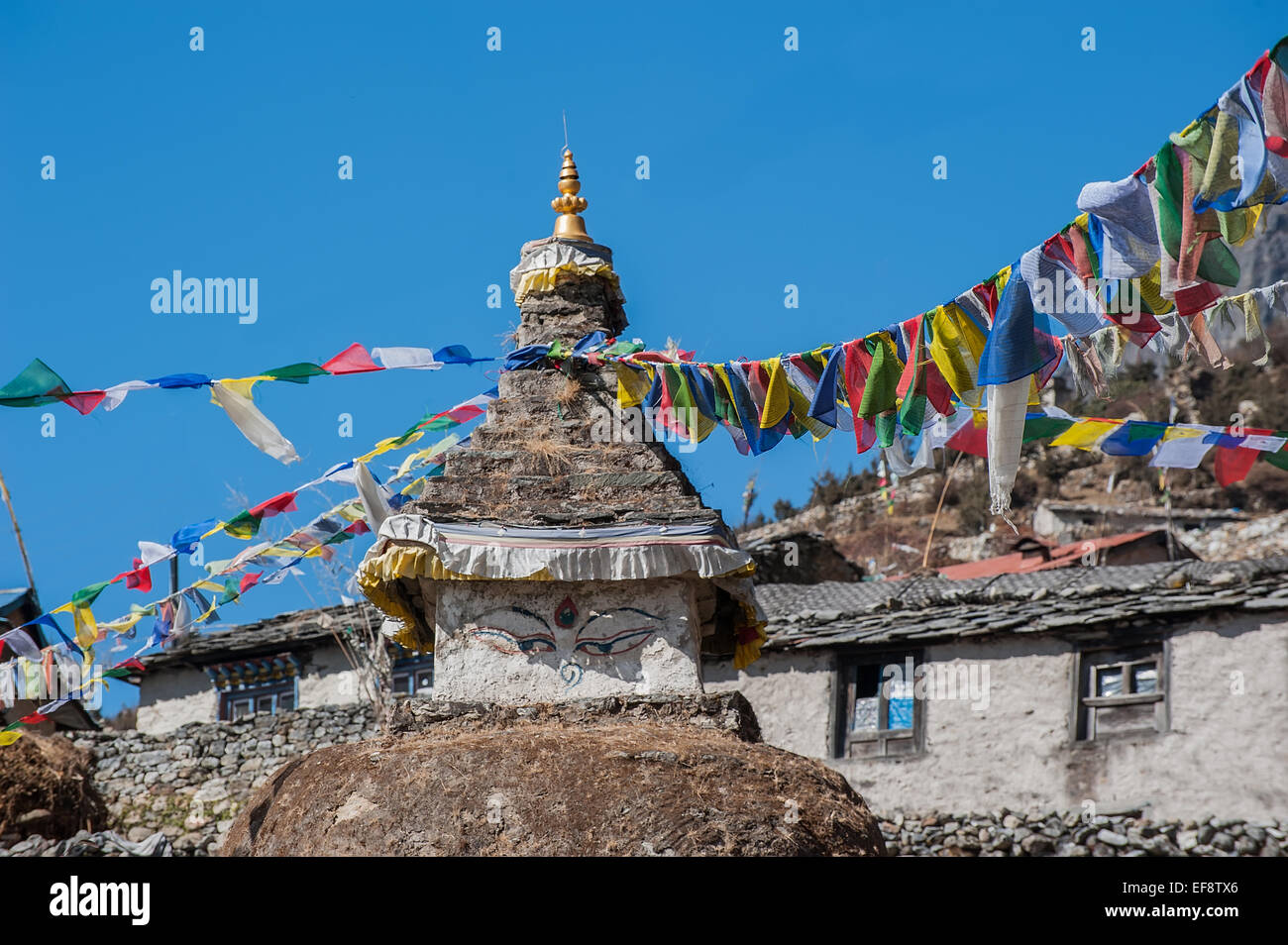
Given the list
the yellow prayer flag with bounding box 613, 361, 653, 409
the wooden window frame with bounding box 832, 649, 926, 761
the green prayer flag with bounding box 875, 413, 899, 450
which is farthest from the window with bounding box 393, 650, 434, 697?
the green prayer flag with bounding box 875, 413, 899, 450

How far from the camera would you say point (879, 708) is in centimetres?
2198

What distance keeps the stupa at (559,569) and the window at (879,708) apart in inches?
373

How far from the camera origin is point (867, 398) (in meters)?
10.9

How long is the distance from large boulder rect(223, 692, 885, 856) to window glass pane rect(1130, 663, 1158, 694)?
1043 cm

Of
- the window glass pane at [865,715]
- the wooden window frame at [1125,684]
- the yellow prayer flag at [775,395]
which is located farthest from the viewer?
the window glass pane at [865,715]

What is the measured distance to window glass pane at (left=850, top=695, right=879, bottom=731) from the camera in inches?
866

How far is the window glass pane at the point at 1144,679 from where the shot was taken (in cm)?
2034

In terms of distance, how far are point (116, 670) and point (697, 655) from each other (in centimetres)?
709

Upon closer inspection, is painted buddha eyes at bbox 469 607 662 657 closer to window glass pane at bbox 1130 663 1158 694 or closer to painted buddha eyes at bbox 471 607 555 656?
painted buddha eyes at bbox 471 607 555 656

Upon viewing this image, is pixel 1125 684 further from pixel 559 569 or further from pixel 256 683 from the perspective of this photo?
pixel 256 683

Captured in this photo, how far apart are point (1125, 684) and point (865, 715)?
346cm

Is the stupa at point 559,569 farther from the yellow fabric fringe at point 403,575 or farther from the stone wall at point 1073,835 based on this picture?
the stone wall at point 1073,835

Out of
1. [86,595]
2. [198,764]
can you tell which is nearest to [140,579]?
[86,595]

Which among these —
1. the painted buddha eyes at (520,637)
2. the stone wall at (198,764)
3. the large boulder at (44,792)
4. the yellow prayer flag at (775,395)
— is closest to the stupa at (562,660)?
the painted buddha eyes at (520,637)
